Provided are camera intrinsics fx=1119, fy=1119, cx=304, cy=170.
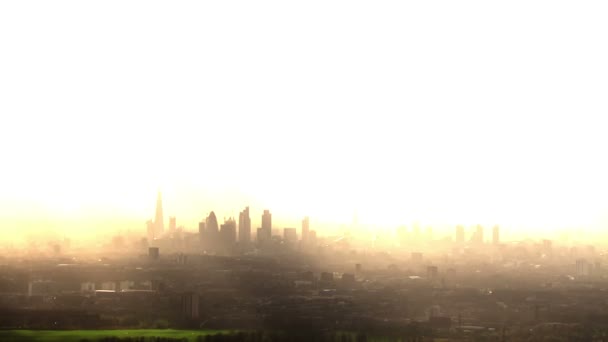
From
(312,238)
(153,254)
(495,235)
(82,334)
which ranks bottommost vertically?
(82,334)

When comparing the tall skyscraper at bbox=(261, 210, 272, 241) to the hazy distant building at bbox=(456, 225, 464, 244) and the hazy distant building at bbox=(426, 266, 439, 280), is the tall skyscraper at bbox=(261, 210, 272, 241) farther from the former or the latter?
the hazy distant building at bbox=(426, 266, 439, 280)

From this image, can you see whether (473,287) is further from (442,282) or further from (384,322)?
(384,322)

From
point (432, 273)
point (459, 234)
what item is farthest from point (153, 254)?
point (459, 234)

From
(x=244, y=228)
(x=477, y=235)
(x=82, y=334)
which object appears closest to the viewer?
(x=82, y=334)

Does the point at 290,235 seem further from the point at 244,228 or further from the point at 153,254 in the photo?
the point at 153,254

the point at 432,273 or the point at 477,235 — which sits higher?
the point at 477,235

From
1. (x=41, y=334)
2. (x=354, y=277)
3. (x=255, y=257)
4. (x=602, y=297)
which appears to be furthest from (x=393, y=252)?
(x=41, y=334)

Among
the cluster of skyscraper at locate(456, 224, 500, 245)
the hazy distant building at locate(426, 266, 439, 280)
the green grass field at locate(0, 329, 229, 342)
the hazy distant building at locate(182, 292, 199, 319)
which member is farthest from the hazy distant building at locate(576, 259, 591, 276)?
the green grass field at locate(0, 329, 229, 342)
